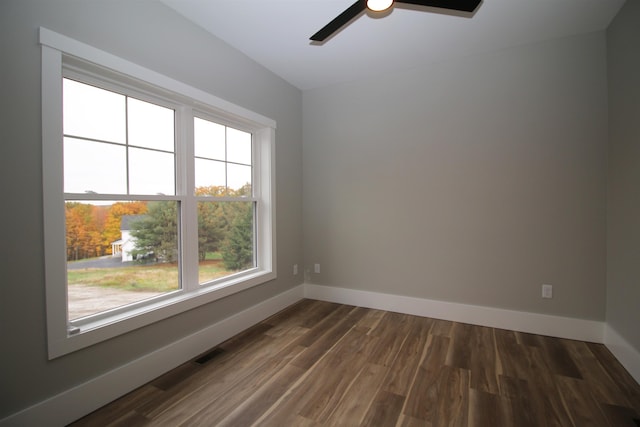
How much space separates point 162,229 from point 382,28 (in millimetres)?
2467

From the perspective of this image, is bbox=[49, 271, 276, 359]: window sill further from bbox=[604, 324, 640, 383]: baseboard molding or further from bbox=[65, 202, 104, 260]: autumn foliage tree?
bbox=[604, 324, 640, 383]: baseboard molding

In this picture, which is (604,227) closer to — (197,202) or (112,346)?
(197,202)

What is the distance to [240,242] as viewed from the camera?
3041 mm

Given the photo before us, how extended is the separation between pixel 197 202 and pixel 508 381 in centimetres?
273

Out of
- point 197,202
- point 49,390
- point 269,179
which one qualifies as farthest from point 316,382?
point 269,179

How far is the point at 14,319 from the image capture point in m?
1.43

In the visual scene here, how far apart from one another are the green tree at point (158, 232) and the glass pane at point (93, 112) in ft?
1.80

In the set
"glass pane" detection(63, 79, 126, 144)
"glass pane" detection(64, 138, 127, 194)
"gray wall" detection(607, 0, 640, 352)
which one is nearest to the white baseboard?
"gray wall" detection(607, 0, 640, 352)

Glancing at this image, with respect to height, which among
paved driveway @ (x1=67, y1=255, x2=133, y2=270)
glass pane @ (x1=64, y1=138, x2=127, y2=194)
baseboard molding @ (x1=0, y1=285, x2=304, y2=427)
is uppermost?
glass pane @ (x1=64, y1=138, x2=127, y2=194)

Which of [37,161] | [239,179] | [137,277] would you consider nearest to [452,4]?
[37,161]

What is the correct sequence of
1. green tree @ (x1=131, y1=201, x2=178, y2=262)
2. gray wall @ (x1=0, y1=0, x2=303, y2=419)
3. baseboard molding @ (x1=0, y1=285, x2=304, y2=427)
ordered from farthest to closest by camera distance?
1. green tree @ (x1=131, y1=201, x2=178, y2=262)
2. baseboard molding @ (x1=0, y1=285, x2=304, y2=427)
3. gray wall @ (x1=0, y1=0, x2=303, y2=419)

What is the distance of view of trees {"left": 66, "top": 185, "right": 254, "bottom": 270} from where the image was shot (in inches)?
70.3

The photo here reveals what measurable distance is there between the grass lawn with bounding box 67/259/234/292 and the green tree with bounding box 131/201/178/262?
0.09 m

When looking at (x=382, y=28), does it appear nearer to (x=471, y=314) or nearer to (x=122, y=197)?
(x=122, y=197)
